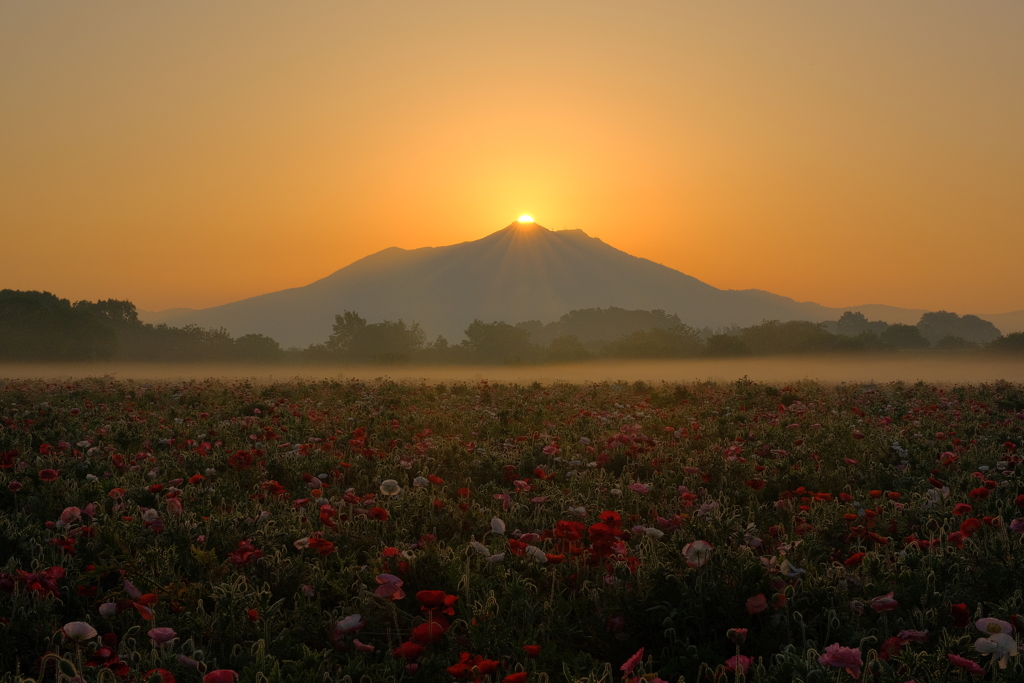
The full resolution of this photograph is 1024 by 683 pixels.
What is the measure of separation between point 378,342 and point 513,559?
230ft

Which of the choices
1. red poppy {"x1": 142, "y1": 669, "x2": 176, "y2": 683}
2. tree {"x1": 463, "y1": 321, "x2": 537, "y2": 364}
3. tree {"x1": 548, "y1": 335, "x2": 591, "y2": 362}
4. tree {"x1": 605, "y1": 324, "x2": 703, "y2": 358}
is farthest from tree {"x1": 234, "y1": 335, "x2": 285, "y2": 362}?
red poppy {"x1": 142, "y1": 669, "x2": 176, "y2": 683}

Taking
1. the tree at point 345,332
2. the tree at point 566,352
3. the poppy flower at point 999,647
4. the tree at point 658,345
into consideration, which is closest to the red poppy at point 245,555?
A: the poppy flower at point 999,647

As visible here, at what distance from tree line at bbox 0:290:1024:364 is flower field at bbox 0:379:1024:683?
4577 centimetres

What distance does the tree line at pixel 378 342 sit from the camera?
5503 cm

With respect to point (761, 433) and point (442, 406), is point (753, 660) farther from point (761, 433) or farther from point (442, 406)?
point (442, 406)

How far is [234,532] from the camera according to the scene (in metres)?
4.64

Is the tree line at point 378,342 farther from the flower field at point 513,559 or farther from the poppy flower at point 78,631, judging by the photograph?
the poppy flower at point 78,631

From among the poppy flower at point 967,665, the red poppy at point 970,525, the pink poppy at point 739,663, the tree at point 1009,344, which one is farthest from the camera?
the tree at point 1009,344

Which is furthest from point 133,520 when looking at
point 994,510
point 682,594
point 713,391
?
point 713,391

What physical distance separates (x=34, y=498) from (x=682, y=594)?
523 centimetres

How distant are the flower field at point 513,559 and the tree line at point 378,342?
1802 inches

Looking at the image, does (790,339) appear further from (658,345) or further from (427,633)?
(427,633)

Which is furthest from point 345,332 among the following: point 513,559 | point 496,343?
point 513,559

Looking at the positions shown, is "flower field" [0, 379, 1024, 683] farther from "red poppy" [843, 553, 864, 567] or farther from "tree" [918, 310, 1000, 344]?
"tree" [918, 310, 1000, 344]
